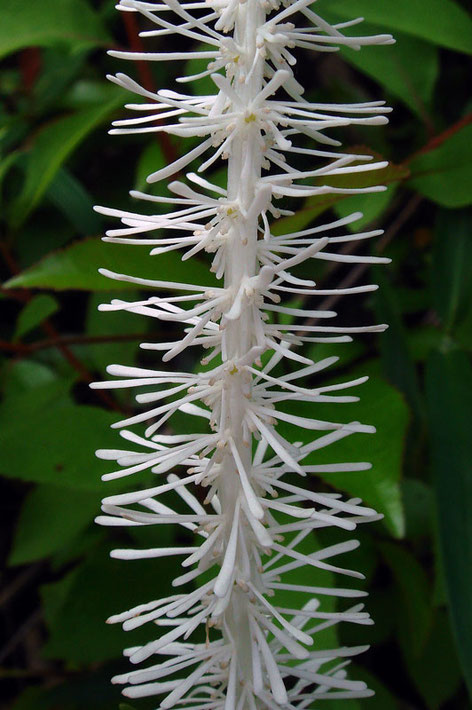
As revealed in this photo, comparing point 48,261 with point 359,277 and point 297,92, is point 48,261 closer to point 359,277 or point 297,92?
point 297,92

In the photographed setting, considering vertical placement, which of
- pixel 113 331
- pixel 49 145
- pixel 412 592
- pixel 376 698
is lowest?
pixel 376 698

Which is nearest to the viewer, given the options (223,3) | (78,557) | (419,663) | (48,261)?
(223,3)

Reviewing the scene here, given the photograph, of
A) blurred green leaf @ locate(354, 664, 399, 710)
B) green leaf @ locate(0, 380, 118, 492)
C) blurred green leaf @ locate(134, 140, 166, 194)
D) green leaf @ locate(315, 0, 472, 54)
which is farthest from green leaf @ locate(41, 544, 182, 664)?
green leaf @ locate(315, 0, 472, 54)

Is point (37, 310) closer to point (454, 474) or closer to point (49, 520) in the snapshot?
point (49, 520)

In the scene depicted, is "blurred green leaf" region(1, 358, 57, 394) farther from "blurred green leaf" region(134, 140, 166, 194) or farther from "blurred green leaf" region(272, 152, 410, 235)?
"blurred green leaf" region(272, 152, 410, 235)

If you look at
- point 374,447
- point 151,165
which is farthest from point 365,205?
point 151,165

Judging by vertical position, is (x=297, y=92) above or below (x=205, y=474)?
above

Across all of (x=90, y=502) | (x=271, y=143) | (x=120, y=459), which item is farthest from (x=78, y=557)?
(x=271, y=143)
